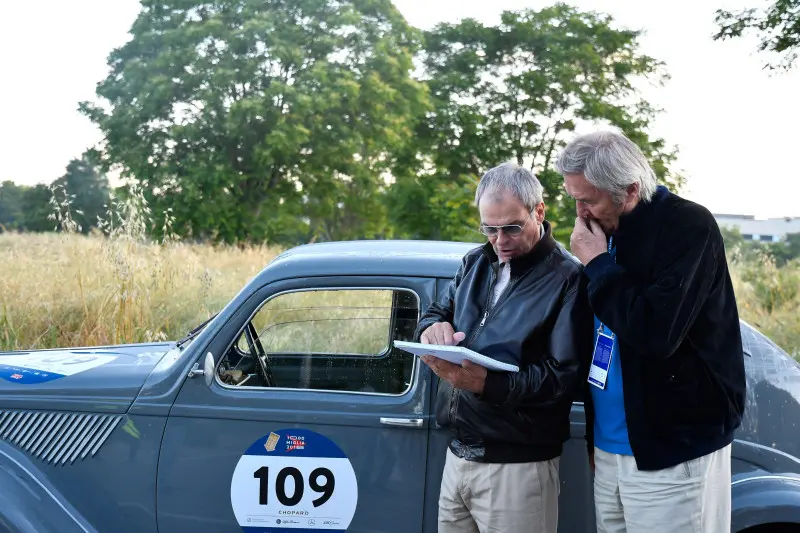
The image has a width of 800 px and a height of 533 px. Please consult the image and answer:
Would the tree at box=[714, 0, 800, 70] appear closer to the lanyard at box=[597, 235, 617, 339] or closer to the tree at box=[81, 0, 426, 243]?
the lanyard at box=[597, 235, 617, 339]

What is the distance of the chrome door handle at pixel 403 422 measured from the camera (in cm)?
306

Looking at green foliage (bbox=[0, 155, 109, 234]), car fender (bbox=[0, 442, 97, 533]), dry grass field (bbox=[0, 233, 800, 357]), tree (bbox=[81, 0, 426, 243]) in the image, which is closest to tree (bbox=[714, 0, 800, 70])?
dry grass field (bbox=[0, 233, 800, 357])

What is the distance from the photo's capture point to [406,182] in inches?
1282

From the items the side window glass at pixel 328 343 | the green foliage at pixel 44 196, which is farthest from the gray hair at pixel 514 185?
the green foliage at pixel 44 196

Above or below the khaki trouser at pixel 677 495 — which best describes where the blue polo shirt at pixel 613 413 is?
above


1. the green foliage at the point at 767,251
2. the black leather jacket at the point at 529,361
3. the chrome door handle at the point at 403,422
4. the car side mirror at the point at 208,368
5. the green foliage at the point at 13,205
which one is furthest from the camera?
the green foliage at the point at 13,205

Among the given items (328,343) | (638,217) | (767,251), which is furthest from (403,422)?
(767,251)

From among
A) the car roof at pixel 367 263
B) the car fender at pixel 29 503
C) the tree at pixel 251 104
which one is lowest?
the car fender at pixel 29 503

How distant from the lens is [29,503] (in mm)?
3182

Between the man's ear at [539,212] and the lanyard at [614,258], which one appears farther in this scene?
the man's ear at [539,212]

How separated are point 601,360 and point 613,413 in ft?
0.58

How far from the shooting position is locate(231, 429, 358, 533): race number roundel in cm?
312

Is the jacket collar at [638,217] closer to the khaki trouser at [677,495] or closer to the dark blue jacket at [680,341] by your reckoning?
the dark blue jacket at [680,341]

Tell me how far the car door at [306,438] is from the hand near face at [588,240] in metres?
0.91
